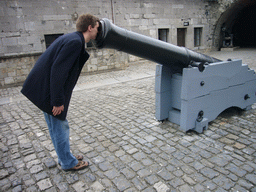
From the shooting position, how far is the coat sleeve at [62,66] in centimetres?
210

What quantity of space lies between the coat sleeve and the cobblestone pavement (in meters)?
1.15

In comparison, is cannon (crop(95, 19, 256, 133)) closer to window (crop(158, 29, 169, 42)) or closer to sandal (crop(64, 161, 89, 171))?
sandal (crop(64, 161, 89, 171))

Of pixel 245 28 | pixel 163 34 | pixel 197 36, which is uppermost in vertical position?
pixel 245 28

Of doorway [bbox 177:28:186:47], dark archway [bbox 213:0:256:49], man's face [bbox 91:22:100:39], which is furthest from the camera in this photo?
dark archway [bbox 213:0:256:49]

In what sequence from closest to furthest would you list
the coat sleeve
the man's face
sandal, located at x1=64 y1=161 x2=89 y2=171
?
the coat sleeve → the man's face → sandal, located at x1=64 y1=161 x2=89 y2=171

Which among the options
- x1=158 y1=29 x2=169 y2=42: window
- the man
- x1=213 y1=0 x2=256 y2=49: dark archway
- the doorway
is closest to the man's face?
the man

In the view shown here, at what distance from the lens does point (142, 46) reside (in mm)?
2918

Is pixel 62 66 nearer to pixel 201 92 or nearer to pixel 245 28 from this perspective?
pixel 201 92

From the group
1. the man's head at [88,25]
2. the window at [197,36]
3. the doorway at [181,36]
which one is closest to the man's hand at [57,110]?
the man's head at [88,25]

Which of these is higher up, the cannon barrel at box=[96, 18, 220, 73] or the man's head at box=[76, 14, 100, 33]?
the man's head at box=[76, 14, 100, 33]

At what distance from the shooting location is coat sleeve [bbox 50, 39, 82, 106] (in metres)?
2.10

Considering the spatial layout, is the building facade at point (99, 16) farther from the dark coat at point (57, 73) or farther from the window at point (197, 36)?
the dark coat at point (57, 73)

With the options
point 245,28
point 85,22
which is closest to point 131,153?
point 85,22

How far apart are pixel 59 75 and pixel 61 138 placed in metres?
0.85
